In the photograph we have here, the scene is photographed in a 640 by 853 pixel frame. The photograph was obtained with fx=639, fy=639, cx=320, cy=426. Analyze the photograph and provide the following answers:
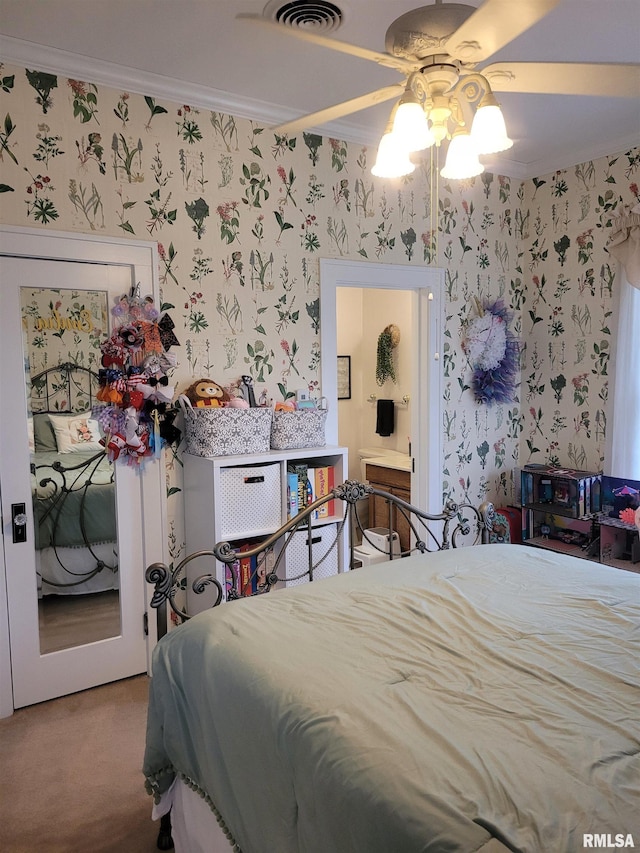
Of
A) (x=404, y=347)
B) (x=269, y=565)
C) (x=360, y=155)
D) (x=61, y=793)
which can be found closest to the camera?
(x=61, y=793)

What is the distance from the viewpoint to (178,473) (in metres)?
3.24

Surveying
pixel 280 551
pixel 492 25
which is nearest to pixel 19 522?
pixel 280 551

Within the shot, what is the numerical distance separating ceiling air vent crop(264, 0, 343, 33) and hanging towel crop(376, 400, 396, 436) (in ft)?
10.0

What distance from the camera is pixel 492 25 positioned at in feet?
4.62

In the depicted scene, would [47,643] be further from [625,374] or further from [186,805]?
[625,374]

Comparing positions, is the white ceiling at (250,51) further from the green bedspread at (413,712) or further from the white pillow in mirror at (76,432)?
the green bedspread at (413,712)

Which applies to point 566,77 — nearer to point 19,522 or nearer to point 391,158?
point 391,158

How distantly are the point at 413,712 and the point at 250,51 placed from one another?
2.64 meters

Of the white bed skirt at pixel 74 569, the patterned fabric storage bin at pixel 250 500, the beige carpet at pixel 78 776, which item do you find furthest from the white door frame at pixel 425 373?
the beige carpet at pixel 78 776

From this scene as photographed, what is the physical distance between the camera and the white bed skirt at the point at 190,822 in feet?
5.48

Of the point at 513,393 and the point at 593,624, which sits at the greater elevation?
the point at 513,393

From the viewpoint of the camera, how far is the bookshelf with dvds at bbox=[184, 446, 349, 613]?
2992mm

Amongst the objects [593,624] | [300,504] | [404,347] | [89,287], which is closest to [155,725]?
[593,624]

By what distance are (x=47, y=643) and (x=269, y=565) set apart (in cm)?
108
